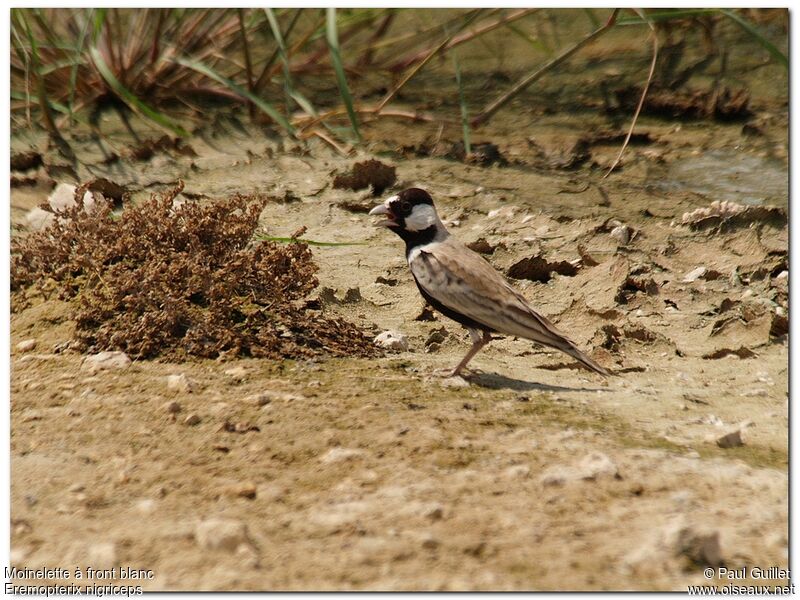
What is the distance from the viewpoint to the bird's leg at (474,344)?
15.1 ft

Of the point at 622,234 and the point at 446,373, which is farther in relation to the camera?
the point at 622,234

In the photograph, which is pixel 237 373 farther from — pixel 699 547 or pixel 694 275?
pixel 694 275

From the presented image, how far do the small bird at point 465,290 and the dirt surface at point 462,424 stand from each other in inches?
7.6

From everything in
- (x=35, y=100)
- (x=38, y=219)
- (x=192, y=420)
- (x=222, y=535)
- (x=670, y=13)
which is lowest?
(x=192, y=420)

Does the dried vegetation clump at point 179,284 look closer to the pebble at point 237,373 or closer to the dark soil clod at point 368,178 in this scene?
the pebble at point 237,373

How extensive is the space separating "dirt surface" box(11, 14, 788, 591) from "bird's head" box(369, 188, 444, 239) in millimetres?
417

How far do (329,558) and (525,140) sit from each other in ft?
17.6

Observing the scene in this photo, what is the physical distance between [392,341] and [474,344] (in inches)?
16.2

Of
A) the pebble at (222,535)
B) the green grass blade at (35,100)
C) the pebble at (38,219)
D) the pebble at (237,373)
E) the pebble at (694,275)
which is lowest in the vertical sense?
the pebble at (694,275)

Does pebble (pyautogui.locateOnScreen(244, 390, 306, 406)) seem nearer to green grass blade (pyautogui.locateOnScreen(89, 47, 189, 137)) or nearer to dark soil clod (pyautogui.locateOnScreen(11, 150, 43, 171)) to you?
green grass blade (pyautogui.locateOnScreen(89, 47, 189, 137))

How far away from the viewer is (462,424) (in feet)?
Answer: 12.7

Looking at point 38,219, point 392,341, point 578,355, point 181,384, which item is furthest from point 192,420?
point 38,219

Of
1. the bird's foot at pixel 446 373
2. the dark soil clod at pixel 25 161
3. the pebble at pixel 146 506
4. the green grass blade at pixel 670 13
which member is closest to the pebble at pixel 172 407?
the pebble at pixel 146 506

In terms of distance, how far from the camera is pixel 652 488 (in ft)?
10.7
